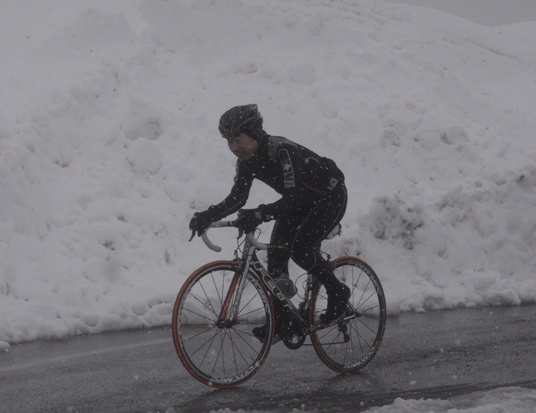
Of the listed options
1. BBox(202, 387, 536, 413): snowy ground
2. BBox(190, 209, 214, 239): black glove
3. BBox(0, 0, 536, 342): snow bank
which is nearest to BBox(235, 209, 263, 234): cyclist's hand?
BBox(190, 209, 214, 239): black glove

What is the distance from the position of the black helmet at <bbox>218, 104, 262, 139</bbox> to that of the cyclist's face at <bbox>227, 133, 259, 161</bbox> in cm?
3

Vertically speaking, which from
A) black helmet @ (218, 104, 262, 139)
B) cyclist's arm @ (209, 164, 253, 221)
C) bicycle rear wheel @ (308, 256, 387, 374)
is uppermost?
black helmet @ (218, 104, 262, 139)

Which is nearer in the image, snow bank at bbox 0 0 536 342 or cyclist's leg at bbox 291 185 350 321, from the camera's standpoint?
cyclist's leg at bbox 291 185 350 321

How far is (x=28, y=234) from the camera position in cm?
1033

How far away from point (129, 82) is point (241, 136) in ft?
29.5

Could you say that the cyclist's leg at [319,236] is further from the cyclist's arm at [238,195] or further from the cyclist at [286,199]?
the cyclist's arm at [238,195]

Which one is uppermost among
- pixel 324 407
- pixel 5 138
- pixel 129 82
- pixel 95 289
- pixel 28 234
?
pixel 129 82

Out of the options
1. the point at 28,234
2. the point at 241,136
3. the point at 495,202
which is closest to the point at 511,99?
the point at 495,202

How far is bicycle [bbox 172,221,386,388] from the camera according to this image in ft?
20.7

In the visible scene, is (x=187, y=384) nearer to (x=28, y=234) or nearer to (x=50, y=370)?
(x=50, y=370)

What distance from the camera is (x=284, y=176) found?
245 inches

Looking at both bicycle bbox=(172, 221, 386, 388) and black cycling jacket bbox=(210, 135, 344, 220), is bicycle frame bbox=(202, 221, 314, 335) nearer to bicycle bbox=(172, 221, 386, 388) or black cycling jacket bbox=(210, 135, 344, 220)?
bicycle bbox=(172, 221, 386, 388)

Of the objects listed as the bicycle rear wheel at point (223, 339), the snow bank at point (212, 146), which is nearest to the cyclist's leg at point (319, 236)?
the bicycle rear wheel at point (223, 339)

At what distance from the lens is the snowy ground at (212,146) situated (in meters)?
10.1
